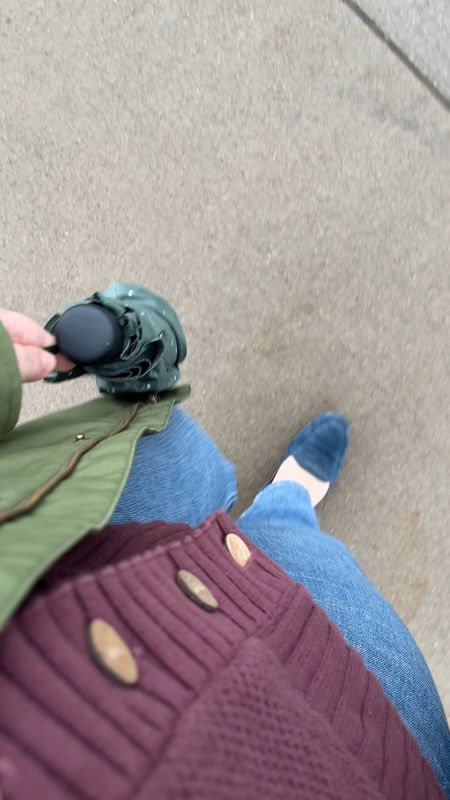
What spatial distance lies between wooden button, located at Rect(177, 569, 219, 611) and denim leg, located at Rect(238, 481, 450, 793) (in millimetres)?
229

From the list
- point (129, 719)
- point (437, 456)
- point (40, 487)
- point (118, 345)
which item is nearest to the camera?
point (129, 719)

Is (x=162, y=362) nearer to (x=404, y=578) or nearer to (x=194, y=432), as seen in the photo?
(x=194, y=432)

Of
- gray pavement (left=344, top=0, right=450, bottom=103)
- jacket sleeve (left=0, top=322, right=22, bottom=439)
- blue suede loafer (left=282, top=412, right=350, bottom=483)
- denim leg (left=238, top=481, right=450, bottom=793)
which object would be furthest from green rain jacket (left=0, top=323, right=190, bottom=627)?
gray pavement (left=344, top=0, right=450, bottom=103)

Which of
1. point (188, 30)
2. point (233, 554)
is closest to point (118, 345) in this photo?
point (233, 554)

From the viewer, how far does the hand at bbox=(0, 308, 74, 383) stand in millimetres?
557

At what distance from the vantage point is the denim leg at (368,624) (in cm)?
56

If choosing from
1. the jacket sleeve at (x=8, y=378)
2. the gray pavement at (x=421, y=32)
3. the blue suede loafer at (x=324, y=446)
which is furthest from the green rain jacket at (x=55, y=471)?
the gray pavement at (x=421, y=32)

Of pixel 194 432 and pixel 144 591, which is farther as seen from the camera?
pixel 194 432

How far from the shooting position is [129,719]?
287 millimetres

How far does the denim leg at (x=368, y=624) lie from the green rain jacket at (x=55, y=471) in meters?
0.20

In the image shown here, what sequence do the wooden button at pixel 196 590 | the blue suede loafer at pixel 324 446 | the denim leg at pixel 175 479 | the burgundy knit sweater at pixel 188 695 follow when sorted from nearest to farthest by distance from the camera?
1. the burgundy knit sweater at pixel 188 695
2. the wooden button at pixel 196 590
3. the denim leg at pixel 175 479
4. the blue suede loafer at pixel 324 446

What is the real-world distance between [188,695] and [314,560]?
1.14ft

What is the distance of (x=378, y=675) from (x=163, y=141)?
92 centimetres

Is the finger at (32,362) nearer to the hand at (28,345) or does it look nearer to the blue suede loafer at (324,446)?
the hand at (28,345)
